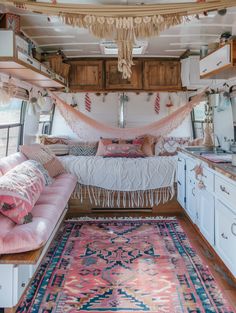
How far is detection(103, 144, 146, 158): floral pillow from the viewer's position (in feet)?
15.6

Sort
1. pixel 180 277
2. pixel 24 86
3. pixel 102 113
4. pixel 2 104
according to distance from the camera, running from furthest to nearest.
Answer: pixel 102 113
pixel 24 86
pixel 2 104
pixel 180 277

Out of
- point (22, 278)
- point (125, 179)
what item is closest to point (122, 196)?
point (125, 179)

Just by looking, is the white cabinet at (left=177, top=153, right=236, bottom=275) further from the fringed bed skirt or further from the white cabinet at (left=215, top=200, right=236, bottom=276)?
the fringed bed skirt

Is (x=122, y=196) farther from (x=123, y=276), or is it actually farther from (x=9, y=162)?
(x=123, y=276)

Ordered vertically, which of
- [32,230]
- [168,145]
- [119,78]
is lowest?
[32,230]

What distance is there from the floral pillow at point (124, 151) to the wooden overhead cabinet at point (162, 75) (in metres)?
1.01

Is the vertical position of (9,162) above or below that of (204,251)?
above

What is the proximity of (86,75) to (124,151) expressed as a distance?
1.34 m

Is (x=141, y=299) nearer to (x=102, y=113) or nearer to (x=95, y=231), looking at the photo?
(x=95, y=231)

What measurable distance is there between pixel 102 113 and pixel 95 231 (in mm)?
2382

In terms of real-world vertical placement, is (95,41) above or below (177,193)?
above

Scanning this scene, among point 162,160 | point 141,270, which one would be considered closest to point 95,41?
point 162,160

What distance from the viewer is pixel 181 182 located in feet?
13.5

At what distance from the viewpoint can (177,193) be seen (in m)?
4.38
